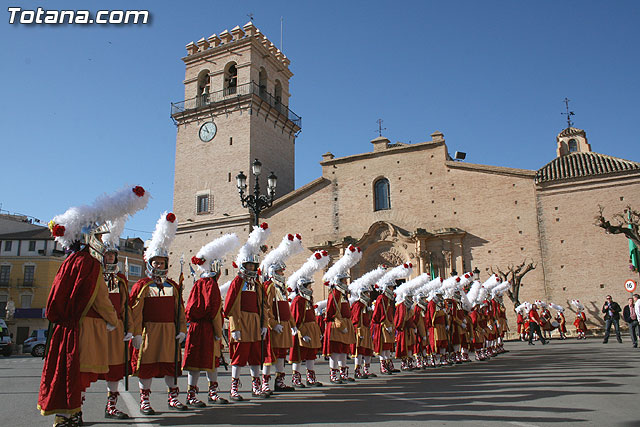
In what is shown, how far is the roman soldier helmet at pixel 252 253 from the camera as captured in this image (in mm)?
7887

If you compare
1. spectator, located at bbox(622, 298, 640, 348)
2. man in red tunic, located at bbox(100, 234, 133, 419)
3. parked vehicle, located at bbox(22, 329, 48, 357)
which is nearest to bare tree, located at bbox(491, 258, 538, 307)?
spectator, located at bbox(622, 298, 640, 348)

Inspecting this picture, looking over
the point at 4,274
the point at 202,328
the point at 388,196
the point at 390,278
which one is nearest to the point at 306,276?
the point at 390,278

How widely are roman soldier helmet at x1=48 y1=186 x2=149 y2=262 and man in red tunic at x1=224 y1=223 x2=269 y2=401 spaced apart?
6.82 feet

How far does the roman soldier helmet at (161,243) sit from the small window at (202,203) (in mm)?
26713

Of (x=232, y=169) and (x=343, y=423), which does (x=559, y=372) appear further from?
(x=232, y=169)

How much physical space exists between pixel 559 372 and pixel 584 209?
1769cm

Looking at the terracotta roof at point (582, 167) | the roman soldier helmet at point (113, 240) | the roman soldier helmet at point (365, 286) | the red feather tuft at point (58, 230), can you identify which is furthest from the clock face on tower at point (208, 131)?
the red feather tuft at point (58, 230)

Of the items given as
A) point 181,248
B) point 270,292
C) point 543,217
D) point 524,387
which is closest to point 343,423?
point 270,292

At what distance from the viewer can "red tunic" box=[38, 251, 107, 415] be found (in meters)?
4.90

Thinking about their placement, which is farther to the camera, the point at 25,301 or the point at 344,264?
the point at 25,301

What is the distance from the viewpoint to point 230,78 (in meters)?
35.0

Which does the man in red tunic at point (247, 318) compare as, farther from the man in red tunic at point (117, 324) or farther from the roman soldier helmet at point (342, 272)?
the roman soldier helmet at point (342, 272)

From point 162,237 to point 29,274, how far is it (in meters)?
42.1

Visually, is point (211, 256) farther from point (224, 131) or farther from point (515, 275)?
point (224, 131)
